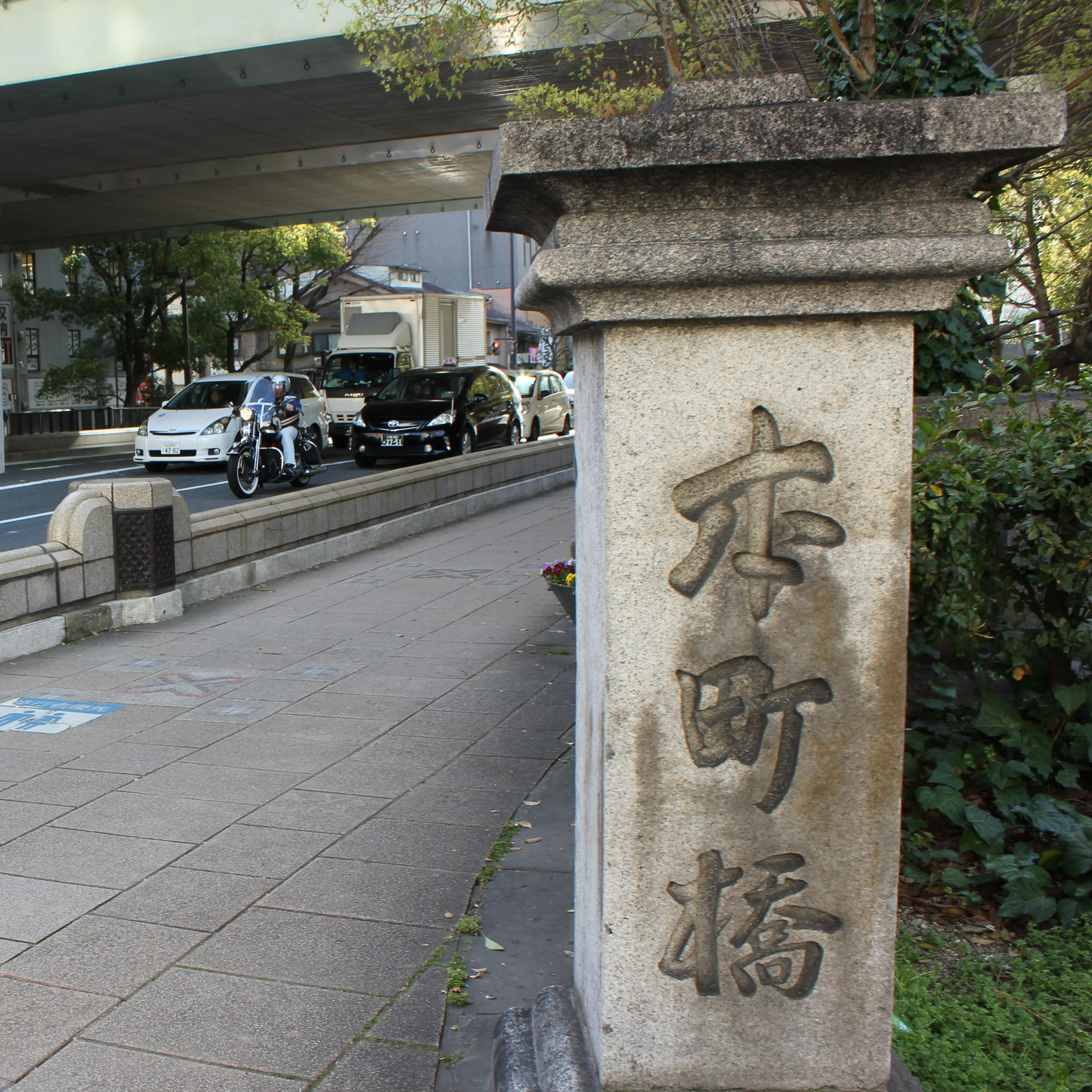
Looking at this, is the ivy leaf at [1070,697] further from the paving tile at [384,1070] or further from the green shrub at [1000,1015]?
the paving tile at [384,1070]

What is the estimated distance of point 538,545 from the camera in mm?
11852

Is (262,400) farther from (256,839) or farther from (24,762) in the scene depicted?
(256,839)

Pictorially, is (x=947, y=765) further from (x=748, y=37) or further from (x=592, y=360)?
(x=748, y=37)

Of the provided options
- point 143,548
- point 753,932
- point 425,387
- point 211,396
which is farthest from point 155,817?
point 425,387

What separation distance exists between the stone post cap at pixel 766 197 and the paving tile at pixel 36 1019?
7.56 ft

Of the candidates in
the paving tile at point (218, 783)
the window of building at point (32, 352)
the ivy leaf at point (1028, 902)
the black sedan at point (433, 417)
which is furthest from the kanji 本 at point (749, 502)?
the window of building at point (32, 352)

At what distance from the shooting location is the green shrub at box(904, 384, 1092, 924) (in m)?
3.79

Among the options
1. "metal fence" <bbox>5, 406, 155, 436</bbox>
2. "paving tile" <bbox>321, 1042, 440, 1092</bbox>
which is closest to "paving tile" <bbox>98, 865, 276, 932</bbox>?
"paving tile" <bbox>321, 1042, 440, 1092</bbox>

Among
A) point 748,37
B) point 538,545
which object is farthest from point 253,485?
point 748,37

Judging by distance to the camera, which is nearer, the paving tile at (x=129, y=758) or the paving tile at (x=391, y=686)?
the paving tile at (x=129, y=758)

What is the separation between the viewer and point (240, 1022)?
3010mm

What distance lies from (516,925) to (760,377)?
6.79ft

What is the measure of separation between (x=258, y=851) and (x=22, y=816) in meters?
1.08

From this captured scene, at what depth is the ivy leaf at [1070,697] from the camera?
392 centimetres
